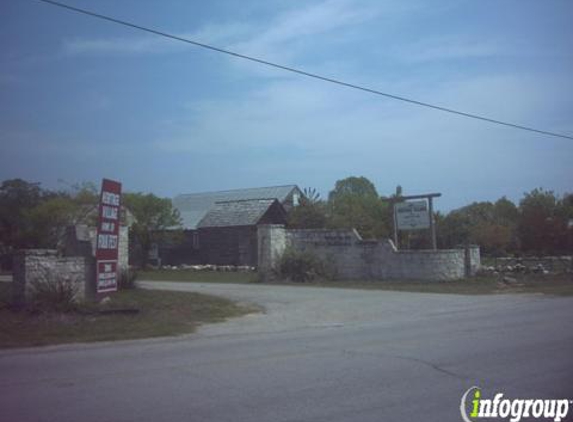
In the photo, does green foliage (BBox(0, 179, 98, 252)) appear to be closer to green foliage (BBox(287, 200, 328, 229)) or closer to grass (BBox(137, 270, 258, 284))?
grass (BBox(137, 270, 258, 284))

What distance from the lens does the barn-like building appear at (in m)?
48.4

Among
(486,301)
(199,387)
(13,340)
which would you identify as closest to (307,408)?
(199,387)

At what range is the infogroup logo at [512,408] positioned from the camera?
7035 mm

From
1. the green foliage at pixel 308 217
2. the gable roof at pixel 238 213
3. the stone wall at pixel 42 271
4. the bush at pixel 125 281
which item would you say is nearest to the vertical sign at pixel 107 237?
the stone wall at pixel 42 271

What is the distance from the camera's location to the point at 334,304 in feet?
67.0

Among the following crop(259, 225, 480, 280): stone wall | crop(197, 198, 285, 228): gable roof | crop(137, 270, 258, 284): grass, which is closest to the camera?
crop(259, 225, 480, 280): stone wall

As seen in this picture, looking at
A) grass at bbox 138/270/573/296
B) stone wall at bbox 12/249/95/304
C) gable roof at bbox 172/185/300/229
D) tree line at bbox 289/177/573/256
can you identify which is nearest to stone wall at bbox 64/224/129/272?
stone wall at bbox 12/249/95/304

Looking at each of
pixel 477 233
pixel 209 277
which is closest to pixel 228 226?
pixel 209 277

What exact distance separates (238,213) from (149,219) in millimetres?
6728

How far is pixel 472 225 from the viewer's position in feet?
166

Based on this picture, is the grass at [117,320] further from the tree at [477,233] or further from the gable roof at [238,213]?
the gable roof at [238,213]

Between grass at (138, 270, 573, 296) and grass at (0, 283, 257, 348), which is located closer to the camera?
grass at (0, 283, 257, 348)

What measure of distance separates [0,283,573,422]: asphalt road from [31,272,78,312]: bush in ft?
14.4

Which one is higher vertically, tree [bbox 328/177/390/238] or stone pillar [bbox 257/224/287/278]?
tree [bbox 328/177/390/238]
